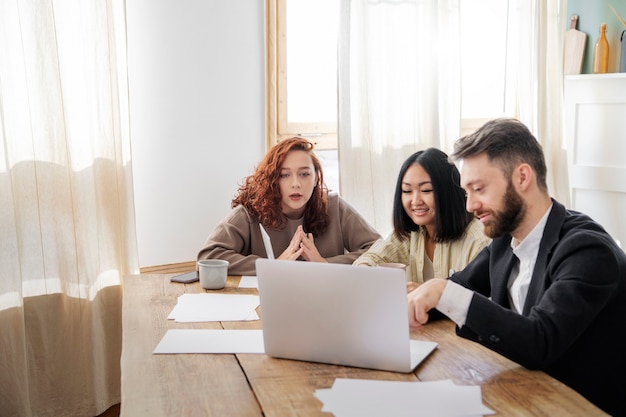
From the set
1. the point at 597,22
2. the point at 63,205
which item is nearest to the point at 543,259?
the point at 63,205

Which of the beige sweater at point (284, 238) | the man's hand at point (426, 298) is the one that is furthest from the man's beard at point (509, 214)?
the beige sweater at point (284, 238)

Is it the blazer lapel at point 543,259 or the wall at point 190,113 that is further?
the wall at point 190,113

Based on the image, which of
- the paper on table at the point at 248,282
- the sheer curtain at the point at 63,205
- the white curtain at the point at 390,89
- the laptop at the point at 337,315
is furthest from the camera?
the white curtain at the point at 390,89

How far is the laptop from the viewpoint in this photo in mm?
1565

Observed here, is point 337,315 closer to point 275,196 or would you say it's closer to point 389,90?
point 275,196

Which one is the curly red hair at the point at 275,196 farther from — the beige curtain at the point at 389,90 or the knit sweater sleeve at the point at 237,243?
the beige curtain at the point at 389,90

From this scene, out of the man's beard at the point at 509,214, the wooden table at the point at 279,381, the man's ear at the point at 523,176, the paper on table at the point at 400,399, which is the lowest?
the wooden table at the point at 279,381

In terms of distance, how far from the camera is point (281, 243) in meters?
2.98

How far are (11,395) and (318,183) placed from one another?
1462 mm

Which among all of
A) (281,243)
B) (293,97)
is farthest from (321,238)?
(293,97)

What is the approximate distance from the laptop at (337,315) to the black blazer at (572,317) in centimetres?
17

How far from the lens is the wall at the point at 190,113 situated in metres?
3.34

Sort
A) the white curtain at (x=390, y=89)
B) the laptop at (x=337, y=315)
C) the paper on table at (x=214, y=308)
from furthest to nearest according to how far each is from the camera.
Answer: the white curtain at (x=390, y=89) < the paper on table at (x=214, y=308) < the laptop at (x=337, y=315)

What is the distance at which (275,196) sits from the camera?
294 cm
